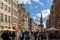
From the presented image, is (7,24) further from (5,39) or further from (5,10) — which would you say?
(5,39)

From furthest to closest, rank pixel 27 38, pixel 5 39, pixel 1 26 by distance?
pixel 1 26 → pixel 27 38 → pixel 5 39

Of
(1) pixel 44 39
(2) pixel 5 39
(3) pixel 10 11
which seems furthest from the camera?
(3) pixel 10 11

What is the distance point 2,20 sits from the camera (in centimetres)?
6450

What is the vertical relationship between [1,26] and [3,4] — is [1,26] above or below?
below

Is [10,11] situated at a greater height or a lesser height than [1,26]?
greater

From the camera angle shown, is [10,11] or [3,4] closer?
[3,4]

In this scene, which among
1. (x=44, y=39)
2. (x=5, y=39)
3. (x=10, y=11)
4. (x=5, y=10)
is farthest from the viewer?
(x=10, y=11)

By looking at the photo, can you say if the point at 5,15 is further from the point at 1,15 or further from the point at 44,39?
the point at 44,39

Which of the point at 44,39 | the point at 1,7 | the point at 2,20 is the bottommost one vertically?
the point at 44,39

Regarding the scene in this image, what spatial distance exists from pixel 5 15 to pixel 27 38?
43703 mm

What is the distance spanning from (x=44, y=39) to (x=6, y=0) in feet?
122

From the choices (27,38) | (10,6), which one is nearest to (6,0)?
(10,6)

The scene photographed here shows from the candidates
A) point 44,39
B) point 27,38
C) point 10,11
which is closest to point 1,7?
point 10,11

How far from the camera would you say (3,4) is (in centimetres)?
6575
